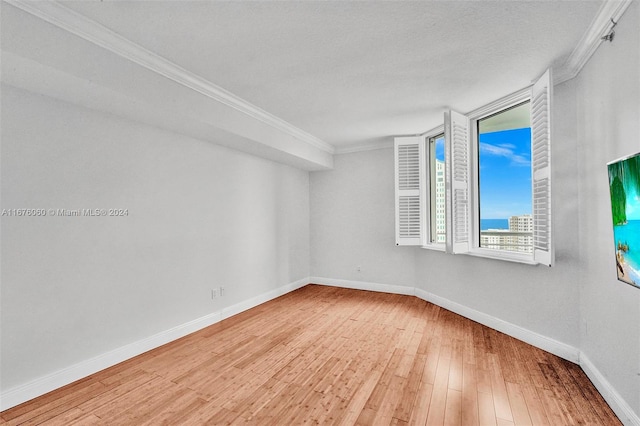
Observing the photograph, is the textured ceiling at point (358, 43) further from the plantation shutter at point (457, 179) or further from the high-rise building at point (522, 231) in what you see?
the high-rise building at point (522, 231)

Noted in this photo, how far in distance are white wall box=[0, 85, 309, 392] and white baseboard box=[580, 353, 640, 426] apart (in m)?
3.66

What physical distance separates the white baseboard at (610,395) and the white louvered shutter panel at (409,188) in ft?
7.65

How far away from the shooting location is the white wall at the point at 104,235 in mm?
2084

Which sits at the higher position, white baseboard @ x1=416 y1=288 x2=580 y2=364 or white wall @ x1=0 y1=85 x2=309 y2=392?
white wall @ x1=0 y1=85 x2=309 y2=392

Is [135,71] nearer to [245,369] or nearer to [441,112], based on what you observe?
[245,369]

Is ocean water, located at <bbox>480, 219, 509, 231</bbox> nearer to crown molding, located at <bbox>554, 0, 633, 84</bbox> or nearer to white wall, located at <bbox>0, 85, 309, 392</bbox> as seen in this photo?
crown molding, located at <bbox>554, 0, 633, 84</bbox>

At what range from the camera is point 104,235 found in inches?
101

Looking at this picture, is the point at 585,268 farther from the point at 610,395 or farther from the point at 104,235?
the point at 104,235

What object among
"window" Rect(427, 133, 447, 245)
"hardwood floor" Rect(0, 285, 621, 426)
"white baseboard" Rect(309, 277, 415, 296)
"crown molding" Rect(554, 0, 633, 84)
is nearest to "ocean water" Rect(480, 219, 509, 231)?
"window" Rect(427, 133, 447, 245)

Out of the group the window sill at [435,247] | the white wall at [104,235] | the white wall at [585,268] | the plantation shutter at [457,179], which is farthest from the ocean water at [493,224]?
the white wall at [104,235]

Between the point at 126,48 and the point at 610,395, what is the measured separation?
4184 millimetres

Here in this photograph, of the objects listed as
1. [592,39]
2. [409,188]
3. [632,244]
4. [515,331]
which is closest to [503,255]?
[515,331]

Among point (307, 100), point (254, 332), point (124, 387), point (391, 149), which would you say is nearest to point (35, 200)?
point (124, 387)

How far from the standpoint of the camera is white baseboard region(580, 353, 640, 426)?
1726mm
